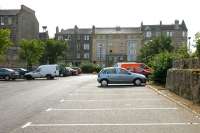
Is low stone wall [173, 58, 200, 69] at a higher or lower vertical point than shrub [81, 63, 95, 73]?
higher

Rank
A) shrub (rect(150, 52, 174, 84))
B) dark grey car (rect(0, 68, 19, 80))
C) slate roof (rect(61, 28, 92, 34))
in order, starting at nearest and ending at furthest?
shrub (rect(150, 52, 174, 84)) → dark grey car (rect(0, 68, 19, 80)) → slate roof (rect(61, 28, 92, 34))

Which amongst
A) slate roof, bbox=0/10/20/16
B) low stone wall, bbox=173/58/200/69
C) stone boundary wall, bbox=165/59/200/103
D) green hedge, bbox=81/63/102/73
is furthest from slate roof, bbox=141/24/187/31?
stone boundary wall, bbox=165/59/200/103

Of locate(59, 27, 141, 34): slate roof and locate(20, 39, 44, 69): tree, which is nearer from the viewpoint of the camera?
locate(20, 39, 44, 69): tree

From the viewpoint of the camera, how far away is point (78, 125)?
14883 millimetres

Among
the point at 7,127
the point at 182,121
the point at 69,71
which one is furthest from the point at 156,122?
the point at 69,71

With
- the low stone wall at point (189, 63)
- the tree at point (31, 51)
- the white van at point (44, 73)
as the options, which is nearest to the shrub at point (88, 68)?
the tree at point (31, 51)

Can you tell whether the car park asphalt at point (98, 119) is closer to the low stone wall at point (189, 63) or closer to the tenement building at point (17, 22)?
the low stone wall at point (189, 63)

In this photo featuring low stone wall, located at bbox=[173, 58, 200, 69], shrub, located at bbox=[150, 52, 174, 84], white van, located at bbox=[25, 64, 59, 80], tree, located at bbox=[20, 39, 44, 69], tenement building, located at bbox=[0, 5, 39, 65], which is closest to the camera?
low stone wall, located at bbox=[173, 58, 200, 69]

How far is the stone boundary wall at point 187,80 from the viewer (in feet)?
71.2

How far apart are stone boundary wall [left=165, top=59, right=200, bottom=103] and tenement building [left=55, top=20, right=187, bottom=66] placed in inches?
4994

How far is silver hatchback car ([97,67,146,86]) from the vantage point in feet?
133

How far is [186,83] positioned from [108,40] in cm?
13986

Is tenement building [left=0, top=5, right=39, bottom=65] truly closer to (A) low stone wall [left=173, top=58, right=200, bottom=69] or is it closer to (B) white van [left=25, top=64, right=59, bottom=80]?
(B) white van [left=25, top=64, right=59, bottom=80]

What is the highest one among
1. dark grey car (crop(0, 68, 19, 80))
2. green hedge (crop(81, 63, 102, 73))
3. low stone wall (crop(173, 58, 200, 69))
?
low stone wall (crop(173, 58, 200, 69))
